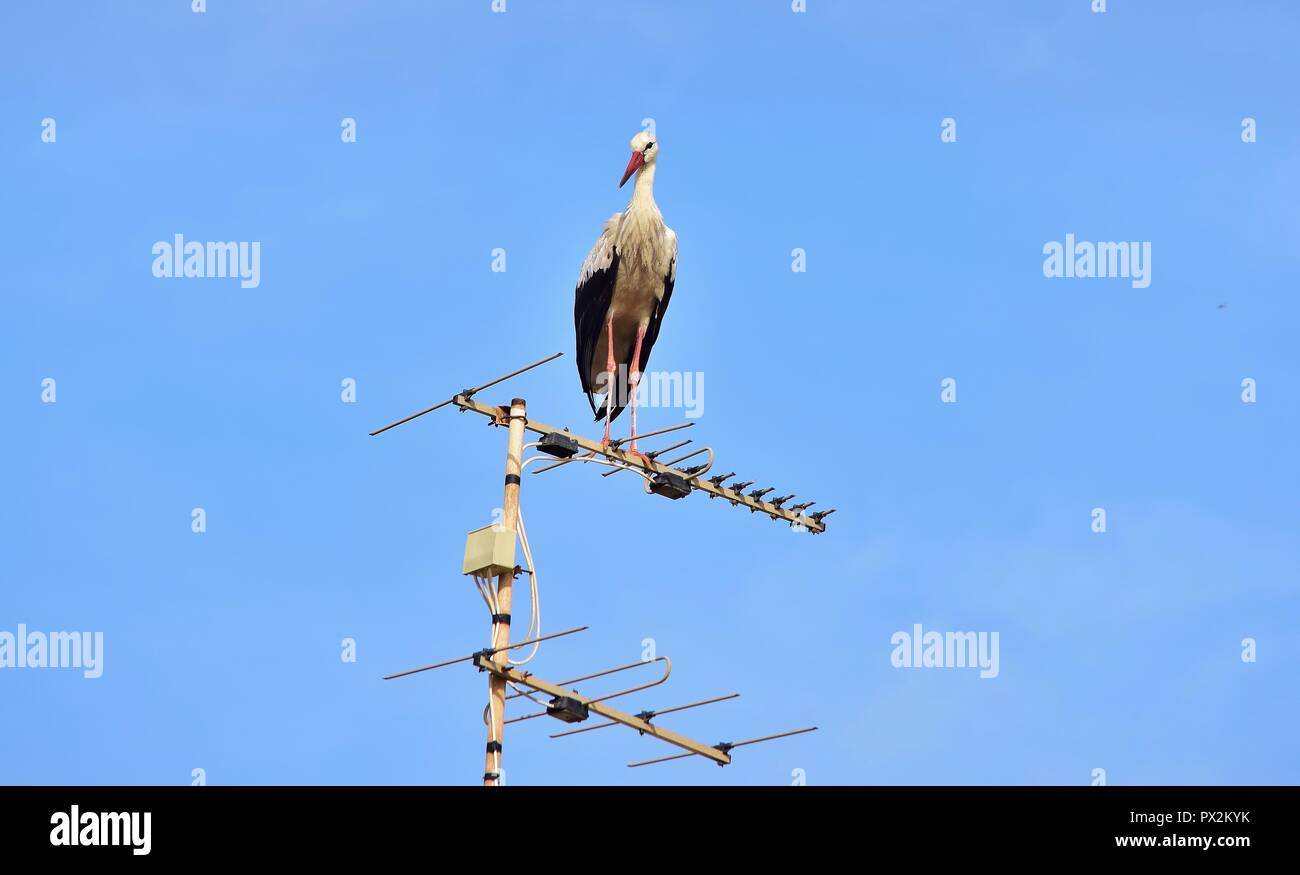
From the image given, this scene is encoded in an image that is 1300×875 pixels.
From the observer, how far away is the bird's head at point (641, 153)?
90.5 ft

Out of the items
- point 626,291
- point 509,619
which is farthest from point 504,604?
point 626,291

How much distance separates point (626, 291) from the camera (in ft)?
89.9

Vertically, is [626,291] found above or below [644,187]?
below

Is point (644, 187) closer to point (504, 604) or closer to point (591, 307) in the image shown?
point (591, 307)

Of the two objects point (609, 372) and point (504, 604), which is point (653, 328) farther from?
point (504, 604)

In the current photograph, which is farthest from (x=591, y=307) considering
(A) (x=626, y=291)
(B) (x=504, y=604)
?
(B) (x=504, y=604)

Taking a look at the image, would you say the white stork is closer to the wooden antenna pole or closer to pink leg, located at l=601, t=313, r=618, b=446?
pink leg, located at l=601, t=313, r=618, b=446

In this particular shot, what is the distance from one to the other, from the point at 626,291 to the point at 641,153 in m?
1.65

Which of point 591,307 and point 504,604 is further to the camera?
point 591,307

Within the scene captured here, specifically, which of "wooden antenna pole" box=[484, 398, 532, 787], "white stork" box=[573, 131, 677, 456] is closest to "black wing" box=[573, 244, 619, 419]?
"white stork" box=[573, 131, 677, 456]

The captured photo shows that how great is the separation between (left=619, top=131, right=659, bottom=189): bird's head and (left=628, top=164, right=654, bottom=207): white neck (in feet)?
0.22
